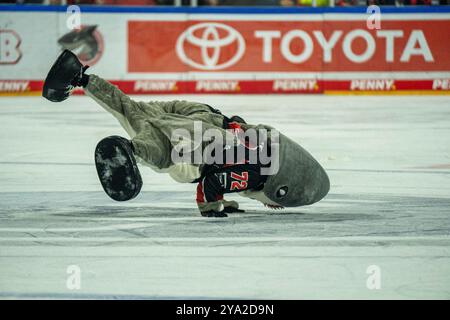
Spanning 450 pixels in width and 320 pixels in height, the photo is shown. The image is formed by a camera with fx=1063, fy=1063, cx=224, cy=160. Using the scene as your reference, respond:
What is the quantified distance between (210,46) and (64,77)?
11.6m

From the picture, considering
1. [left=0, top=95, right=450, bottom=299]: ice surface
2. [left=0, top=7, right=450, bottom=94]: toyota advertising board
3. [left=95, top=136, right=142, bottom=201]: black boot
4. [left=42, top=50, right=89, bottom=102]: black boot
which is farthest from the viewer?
[left=0, top=7, right=450, bottom=94]: toyota advertising board

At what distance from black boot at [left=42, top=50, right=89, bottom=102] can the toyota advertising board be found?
37.0 ft

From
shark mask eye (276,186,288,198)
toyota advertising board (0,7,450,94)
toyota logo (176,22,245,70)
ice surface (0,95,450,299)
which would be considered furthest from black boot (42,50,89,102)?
toyota logo (176,22,245,70)

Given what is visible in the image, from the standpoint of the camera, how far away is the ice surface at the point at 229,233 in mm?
5438

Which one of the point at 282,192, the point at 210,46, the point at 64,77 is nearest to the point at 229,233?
the point at 282,192

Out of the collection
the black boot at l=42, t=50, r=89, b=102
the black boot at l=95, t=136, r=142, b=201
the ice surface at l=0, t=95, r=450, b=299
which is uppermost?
the black boot at l=42, t=50, r=89, b=102

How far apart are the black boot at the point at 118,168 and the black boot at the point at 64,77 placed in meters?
0.92

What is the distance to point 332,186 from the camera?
917cm

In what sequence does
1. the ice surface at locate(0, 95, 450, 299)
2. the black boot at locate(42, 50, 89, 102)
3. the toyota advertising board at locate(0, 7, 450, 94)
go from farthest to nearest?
the toyota advertising board at locate(0, 7, 450, 94)
the black boot at locate(42, 50, 89, 102)
the ice surface at locate(0, 95, 450, 299)

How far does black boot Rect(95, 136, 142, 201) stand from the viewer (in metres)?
6.63

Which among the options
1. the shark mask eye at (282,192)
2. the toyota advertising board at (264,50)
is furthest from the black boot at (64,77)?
the toyota advertising board at (264,50)

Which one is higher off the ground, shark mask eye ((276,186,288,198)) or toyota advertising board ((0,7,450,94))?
toyota advertising board ((0,7,450,94))

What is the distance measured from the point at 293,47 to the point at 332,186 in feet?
32.9

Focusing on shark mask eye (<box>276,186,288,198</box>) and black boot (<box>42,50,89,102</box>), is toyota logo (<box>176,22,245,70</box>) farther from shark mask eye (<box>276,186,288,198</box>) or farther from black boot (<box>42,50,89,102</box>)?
shark mask eye (<box>276,186,288,198</box>)
